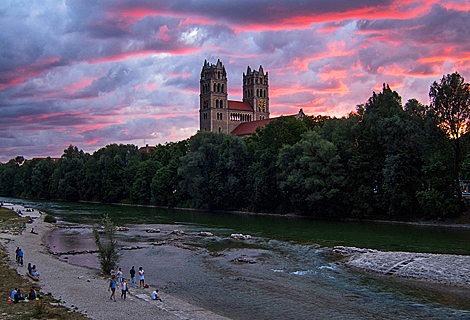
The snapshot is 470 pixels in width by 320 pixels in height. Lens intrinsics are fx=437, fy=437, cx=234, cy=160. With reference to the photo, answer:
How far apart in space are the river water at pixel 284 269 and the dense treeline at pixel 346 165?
282 inches

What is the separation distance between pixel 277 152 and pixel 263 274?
192 ft

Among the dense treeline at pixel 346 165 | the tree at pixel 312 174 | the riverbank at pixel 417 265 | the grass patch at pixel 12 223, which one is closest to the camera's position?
the riverbank at pixel 417 265

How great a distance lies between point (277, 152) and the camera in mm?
93938

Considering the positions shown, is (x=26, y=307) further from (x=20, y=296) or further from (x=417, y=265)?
(x=417, y=265)

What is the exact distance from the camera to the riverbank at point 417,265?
34.0 meters

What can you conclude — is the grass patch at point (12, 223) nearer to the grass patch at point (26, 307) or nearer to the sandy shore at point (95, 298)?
the sandy shore at point (95, 298)

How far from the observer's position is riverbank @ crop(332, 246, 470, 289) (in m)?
34.0

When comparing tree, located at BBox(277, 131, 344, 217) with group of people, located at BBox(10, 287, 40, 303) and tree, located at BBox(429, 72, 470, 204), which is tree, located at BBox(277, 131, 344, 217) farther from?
group of people, located at BBox(10, 287, 40, 303)

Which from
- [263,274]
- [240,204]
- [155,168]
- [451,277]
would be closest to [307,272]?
[263,274]

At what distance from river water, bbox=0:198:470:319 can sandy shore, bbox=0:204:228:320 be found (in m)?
1.71

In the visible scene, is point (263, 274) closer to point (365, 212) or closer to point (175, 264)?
point (175, 264)

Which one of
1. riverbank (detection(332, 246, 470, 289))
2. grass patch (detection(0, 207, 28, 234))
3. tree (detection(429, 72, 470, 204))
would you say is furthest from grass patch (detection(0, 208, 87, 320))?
tree (detection(429, 72, 470, 204))

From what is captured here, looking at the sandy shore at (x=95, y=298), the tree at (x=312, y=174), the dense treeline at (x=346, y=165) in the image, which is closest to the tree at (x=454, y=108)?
the dense treeline at (x=346, y=165)

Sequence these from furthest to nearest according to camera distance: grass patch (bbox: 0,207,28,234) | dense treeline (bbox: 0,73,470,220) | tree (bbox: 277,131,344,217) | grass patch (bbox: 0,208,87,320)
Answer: tree (bbox: 277,131,344,217) < dense treeline (bbox: 0,73,470,220) < grass patch (bbox: 0,207,28,234) < grass patch (bbox: 0,208,87,320)
